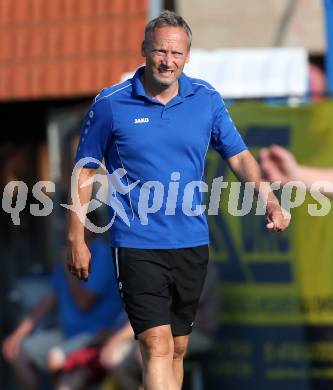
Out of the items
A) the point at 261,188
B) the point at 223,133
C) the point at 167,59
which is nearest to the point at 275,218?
the point at 261,188

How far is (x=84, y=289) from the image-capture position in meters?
8.84

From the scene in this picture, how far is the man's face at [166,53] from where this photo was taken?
19.8ft

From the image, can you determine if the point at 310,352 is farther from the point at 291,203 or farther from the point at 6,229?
the point at 6,229

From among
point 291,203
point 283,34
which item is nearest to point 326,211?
point 291,203

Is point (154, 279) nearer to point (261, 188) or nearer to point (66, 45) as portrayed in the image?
point (261, 188)

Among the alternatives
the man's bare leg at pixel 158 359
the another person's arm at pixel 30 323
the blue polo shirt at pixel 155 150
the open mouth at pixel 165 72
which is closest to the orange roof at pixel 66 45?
the another person's arm at pixel 30 323

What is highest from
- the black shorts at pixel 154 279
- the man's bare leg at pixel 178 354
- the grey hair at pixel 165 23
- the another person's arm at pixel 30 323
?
the grey hair at pixel 165 23

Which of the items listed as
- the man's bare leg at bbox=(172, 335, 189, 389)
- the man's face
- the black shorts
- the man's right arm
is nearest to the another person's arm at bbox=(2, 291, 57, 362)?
the man's bare leg at bbox=(172, 335, 189, 389)

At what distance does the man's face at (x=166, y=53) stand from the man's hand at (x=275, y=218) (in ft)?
2.55

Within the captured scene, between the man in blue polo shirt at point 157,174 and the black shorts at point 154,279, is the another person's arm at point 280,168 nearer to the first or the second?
the man in blue polo shirt at point 157,174

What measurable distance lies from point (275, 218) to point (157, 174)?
0.61 meters

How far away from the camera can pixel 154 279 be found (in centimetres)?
627

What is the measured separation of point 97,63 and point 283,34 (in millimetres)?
1669

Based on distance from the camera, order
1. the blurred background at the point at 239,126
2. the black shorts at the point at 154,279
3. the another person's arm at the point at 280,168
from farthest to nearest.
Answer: the blurred background at the point at 239,126, the black shorts at the point at 154,279, the another person's arm at the point at 280,168
